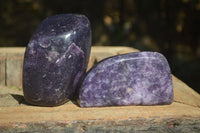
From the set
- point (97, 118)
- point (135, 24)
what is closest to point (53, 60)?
point (97, 118)

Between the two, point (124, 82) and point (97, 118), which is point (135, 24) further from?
point (97, 118)

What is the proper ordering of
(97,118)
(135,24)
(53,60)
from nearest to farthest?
(97,118)
(53,60)
(135,24)

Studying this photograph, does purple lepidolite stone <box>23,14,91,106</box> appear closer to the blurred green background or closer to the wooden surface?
the wooden surface

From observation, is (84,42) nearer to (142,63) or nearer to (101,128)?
(142,63)

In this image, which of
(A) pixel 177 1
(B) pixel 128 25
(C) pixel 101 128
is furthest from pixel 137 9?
(C) pixel 101 128

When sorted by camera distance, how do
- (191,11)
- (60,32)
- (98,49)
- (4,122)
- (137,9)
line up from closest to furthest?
1. (4,122)
2. (60,32)
3. (98,49)
4. (191,11)
5. (137,9)

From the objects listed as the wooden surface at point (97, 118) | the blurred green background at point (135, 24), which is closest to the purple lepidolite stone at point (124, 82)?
the wooden surface at point (97, 118)
